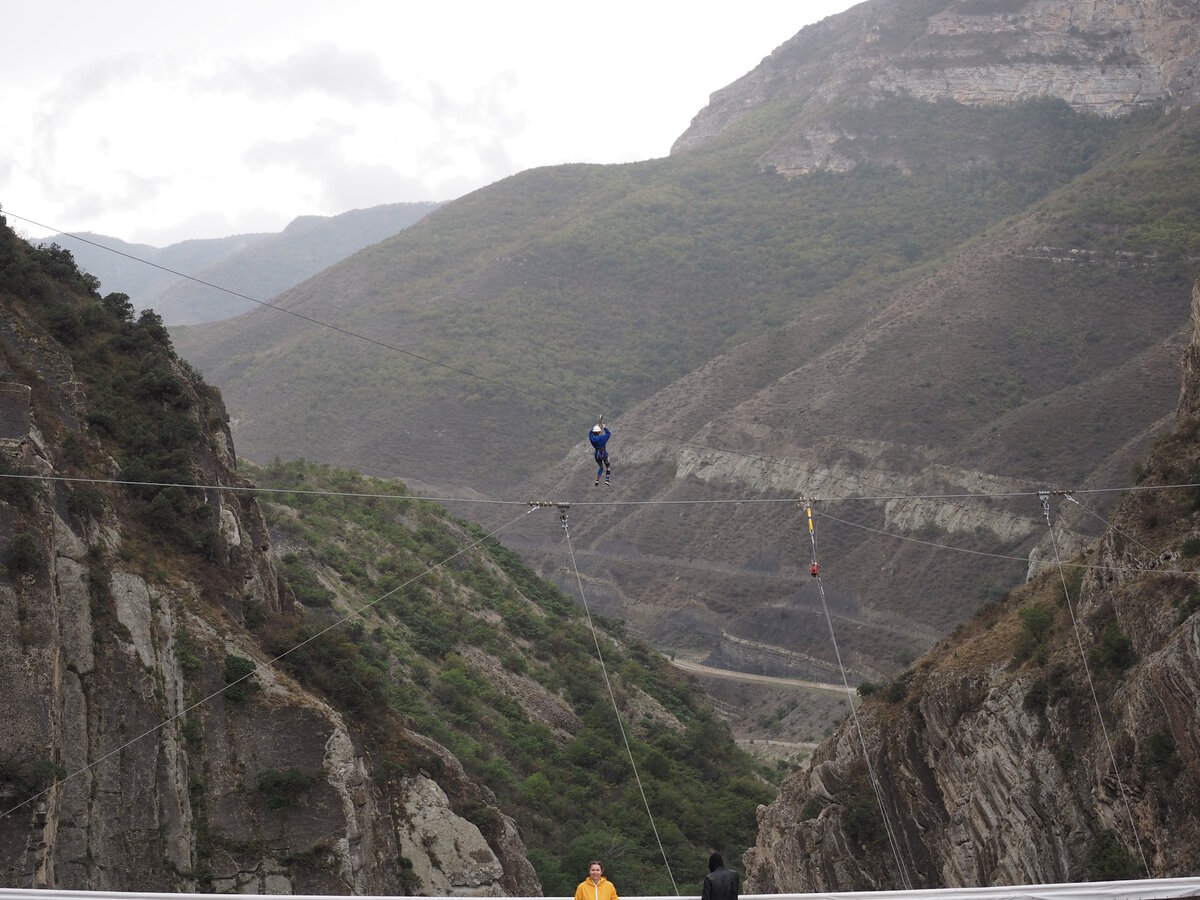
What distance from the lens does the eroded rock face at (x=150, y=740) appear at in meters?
15.9

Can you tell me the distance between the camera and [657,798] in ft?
114

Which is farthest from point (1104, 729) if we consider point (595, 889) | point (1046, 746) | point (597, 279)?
point (597, 279)

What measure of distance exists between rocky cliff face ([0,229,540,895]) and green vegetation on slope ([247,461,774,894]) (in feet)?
9.54

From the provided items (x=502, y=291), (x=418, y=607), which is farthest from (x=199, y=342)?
(x=418, y=607)

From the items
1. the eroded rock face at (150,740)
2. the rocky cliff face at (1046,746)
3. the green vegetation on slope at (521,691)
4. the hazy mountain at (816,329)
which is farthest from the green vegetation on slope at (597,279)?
the eroded rock face at (150,740)

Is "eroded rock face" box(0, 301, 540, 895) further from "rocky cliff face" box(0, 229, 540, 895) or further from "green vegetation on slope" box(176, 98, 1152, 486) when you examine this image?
"green vegetation on slope" box(176, 98, 1152, 486)

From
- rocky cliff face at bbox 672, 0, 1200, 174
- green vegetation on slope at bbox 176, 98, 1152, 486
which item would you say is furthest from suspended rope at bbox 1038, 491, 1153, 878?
rocky cliff face at bbox 672, 0, 1200, 174

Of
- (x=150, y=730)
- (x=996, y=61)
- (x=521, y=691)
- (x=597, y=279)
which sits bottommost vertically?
(x=521, y=691)

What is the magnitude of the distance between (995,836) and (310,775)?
13.9 meters

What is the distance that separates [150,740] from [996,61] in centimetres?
15440

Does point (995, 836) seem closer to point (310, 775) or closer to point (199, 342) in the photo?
point (310, 775)

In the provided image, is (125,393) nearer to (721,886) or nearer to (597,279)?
(721,886)

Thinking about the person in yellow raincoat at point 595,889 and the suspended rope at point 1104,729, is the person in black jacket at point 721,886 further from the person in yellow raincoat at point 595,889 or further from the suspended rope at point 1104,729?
the suspended rope at point 1104,729

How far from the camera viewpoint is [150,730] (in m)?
17.2
